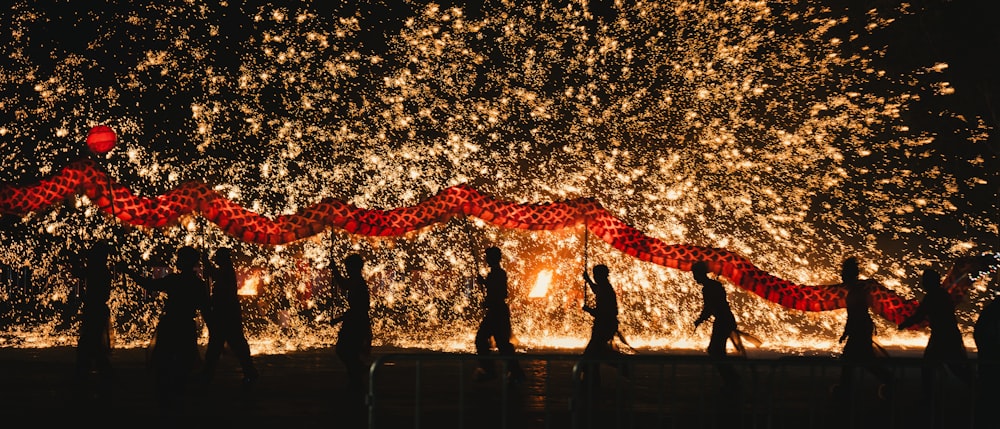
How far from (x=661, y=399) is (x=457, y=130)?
15582mm

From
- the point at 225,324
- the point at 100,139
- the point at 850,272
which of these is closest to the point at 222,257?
the point at 225,324

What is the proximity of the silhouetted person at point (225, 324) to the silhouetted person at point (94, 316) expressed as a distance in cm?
99

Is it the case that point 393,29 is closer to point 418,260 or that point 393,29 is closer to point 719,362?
Answer: point 418,260

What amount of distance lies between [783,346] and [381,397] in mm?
12016

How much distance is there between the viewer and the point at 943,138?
76.7 feet

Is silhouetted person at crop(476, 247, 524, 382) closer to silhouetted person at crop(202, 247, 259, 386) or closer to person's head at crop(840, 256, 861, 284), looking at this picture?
silhouetted person at crop(202, 247, 259, 386)

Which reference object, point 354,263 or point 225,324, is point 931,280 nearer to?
point 354,263

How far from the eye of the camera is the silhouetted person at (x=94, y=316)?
444 inches

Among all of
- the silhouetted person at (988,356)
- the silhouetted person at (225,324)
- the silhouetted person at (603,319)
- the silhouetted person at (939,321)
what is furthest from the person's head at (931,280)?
the silhouetted person at (225,324)

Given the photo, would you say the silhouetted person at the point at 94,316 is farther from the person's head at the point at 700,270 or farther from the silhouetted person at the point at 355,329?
the person's head at the point at 700,270

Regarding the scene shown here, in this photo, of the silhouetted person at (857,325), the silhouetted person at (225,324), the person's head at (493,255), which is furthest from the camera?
the person's head at (493,255)

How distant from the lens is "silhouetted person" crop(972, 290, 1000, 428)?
8.67 meters

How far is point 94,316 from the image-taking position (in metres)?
11.5

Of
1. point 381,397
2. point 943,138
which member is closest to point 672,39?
point 943,138
